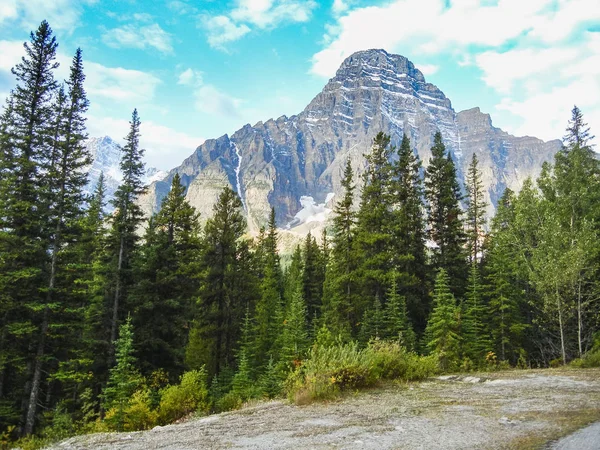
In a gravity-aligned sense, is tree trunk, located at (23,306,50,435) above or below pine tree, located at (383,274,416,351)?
below

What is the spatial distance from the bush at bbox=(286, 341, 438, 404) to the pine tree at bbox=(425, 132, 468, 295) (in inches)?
975

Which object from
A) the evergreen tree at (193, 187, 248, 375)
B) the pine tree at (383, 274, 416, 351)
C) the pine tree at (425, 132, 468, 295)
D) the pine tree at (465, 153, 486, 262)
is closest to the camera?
the pine tree at (383, 274, 416, 351)

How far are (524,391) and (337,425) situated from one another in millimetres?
4438

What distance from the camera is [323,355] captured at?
8984 millimetres

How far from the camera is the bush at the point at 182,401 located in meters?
13.9

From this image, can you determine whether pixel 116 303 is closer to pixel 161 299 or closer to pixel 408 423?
pixel 161 299

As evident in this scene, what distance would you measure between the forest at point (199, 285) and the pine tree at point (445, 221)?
13 cm

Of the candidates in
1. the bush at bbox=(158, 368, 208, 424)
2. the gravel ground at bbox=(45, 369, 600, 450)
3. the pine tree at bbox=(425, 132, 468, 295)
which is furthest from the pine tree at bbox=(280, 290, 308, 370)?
the pine tree at bbox=(425, 132, 468, 295)

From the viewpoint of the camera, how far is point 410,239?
3212 centimetres

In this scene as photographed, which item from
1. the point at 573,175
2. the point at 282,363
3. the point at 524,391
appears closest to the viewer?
the point at 524,391

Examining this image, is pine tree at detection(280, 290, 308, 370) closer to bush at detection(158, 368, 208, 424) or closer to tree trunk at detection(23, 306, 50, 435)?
bush at detection(158, 368, 208, 424)

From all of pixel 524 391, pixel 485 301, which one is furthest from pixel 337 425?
pixel 485 301

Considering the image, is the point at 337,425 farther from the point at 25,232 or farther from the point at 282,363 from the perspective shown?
the point at 25,232

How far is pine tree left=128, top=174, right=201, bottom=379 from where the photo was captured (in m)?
25.3
